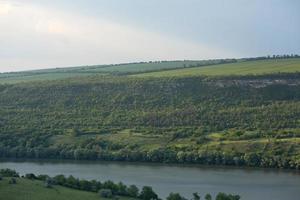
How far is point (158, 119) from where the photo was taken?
119m

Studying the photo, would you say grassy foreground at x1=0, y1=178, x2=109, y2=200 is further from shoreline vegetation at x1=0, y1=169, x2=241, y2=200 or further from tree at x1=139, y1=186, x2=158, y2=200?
tree at x1=139, y1=186, x2=158, y2=200

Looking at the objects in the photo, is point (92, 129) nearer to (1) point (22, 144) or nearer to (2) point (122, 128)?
(2) point (122, 128)

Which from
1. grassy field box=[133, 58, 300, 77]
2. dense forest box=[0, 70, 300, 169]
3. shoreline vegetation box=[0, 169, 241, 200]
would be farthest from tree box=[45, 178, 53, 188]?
grassy field box=[133, 58, 300, 77]

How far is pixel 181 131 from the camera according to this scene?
108938 millimetres

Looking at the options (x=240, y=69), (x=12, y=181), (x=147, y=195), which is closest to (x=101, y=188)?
(x=147, y=195)

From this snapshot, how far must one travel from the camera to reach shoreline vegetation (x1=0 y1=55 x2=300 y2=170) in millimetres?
95375

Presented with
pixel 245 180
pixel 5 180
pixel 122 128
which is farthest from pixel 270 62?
pixel 5 180

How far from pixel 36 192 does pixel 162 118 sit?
6455 centimetres

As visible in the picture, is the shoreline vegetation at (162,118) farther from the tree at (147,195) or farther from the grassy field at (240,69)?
the tree at (147,195)

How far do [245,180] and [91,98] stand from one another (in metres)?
64.9

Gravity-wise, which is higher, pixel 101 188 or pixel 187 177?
pixel 101 188

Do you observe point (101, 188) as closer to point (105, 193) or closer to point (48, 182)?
point (105, 193)

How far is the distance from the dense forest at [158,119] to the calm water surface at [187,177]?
15.6 feet

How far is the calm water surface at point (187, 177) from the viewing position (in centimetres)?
7038
